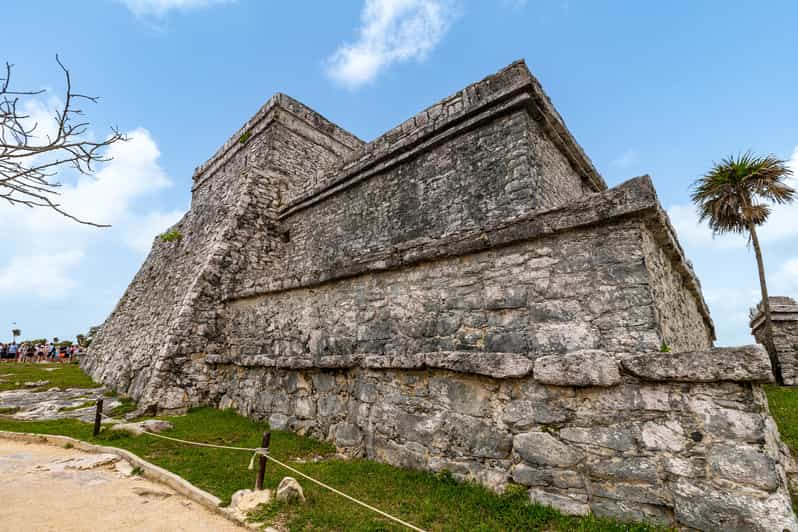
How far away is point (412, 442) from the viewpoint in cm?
427

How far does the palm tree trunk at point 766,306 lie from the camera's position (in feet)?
33.7

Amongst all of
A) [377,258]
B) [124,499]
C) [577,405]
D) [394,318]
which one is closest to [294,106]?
[377,258]

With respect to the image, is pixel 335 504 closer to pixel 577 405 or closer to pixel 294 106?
pixel 577 405

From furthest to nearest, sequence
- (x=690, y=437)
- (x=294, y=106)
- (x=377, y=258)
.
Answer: (x=294, y=106), (x=377, y=258), (x=690, y=437)

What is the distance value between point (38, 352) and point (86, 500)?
1034 inches

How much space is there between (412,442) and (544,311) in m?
2.09

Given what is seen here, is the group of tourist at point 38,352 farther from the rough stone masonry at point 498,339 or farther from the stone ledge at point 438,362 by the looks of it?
the stone ledge at point 438,362

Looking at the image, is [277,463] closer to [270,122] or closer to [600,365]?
[600,365]

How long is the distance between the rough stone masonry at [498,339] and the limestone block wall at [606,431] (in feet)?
0.04

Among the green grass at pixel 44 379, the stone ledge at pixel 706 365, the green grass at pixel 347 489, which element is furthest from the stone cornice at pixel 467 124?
the green grass at pixel 44 379

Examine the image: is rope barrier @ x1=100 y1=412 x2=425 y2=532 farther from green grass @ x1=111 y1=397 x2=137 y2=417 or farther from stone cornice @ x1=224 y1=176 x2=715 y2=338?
stone cornice @ x1=224 y1=176 x2=715 y2=338

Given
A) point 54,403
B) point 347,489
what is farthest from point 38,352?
point 347,489

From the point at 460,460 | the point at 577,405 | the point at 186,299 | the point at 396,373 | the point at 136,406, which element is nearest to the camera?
the point at 577,405

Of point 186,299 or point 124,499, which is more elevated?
point 186,299
